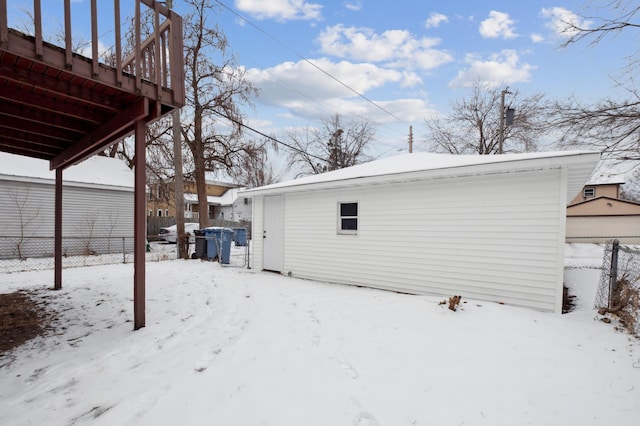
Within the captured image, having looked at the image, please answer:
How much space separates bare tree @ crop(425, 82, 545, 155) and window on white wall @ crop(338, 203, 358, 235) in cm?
1702

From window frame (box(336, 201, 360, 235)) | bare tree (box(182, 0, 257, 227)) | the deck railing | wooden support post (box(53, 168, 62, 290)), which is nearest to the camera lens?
the deck railing

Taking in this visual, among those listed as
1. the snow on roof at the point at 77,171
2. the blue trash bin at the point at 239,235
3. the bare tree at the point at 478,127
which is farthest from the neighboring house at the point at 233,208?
the bare tree at the point at 478,127

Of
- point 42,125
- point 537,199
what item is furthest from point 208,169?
point 537,199

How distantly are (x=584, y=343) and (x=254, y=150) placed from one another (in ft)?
46.8

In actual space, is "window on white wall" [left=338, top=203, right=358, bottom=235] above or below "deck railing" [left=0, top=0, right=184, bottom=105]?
below

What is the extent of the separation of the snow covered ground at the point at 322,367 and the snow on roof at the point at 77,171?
9132mm

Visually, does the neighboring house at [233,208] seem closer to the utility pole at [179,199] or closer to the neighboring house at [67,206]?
the neighboring house at [67,206]

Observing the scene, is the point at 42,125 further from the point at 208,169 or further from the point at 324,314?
the point at 208,169

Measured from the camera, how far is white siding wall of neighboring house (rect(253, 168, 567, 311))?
4.93 meters

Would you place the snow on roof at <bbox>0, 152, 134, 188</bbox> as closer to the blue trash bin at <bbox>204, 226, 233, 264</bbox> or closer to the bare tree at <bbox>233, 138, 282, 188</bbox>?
the bare tree at <bbox>233, 138, 282, 188</bbox>

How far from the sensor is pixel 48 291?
6.01 meters

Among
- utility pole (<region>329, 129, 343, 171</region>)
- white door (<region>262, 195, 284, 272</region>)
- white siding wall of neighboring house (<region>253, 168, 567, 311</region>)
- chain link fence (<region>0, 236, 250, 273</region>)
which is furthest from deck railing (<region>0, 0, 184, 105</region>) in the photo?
utility pole (<region>329, 129, 343, 171</region>)

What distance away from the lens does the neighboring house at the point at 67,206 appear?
36.4 ft

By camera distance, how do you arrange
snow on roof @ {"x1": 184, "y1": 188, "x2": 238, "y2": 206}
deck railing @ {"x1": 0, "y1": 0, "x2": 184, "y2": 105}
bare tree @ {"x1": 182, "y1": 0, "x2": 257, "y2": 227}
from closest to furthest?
deck railing @ {"x1": 0, "y1": 0, "x2": 184, "y2": 105} → bare tree @ {"x1": 182, "y1": 0, "x2": 257, "y2": 227} → snow on roof @ {"x1": 184, "y1": 188, "x2": 238, "y2": 206}
